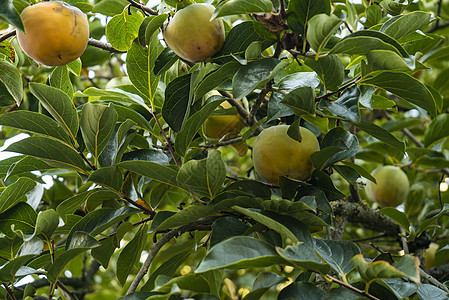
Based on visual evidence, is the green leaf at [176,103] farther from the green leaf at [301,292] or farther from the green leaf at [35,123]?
the green leaf at [301,292]

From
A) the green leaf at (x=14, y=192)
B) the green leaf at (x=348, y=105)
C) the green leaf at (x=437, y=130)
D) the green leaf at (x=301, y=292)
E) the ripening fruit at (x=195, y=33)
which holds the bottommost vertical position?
the green leaf at (x=437, y=130)

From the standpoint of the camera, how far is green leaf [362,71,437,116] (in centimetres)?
95

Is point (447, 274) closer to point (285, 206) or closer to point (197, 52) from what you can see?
point (285, 206)

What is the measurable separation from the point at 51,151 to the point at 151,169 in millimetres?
230

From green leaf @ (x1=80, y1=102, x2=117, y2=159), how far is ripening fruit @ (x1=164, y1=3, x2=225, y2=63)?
7.6 inches

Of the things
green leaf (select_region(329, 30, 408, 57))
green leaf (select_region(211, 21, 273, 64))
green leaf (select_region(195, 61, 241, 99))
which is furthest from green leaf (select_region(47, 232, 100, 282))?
green leaf (select_region(329, 30, 408, 57))

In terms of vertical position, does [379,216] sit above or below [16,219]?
below

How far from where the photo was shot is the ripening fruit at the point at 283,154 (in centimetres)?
105

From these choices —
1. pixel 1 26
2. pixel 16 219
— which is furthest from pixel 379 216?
pixel 1 26

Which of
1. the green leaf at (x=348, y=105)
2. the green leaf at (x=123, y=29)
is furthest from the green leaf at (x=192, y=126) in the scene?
the green leaf at (x=123, y=29)

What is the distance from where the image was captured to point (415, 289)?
0.86 m

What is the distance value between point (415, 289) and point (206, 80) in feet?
1.76

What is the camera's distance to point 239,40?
1058 millimetres

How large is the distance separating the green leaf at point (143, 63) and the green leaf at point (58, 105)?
7.7 inches
